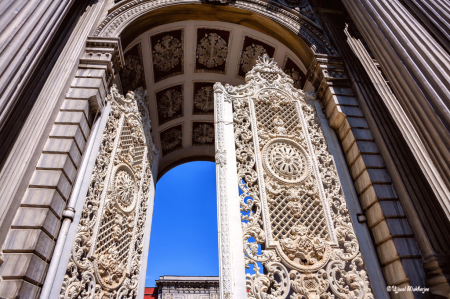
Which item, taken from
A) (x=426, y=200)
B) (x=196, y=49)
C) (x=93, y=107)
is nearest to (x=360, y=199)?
(x=426, y=200)

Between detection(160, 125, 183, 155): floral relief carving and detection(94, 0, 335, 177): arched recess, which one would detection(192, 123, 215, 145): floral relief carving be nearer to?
detection(160, 125, 183, 155): floral relief carving

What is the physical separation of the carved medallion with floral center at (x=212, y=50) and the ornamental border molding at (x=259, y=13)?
41.4 inches

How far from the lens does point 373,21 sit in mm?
5270

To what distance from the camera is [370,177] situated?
199 inches

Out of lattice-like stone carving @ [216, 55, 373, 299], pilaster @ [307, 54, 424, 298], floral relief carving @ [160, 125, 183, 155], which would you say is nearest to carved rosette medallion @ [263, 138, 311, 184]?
lattice-like stone carving @ [216, 55, 373, 299]

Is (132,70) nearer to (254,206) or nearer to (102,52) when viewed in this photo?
(102,52)

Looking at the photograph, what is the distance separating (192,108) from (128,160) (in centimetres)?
446

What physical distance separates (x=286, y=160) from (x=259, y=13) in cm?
454

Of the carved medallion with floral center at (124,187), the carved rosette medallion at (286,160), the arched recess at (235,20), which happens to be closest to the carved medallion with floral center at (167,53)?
the arched recess at (235,20)

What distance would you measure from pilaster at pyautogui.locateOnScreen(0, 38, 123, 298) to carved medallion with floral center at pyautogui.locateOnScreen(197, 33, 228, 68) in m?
3.23

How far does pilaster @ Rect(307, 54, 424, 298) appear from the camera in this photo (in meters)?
4.21

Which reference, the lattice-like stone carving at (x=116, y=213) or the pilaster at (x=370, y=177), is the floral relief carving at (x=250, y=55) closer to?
the pilaster at (x=370, y=177)

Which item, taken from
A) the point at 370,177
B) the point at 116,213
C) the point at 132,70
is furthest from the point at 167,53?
the point at 370,177

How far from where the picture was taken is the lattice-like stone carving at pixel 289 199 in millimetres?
4332
